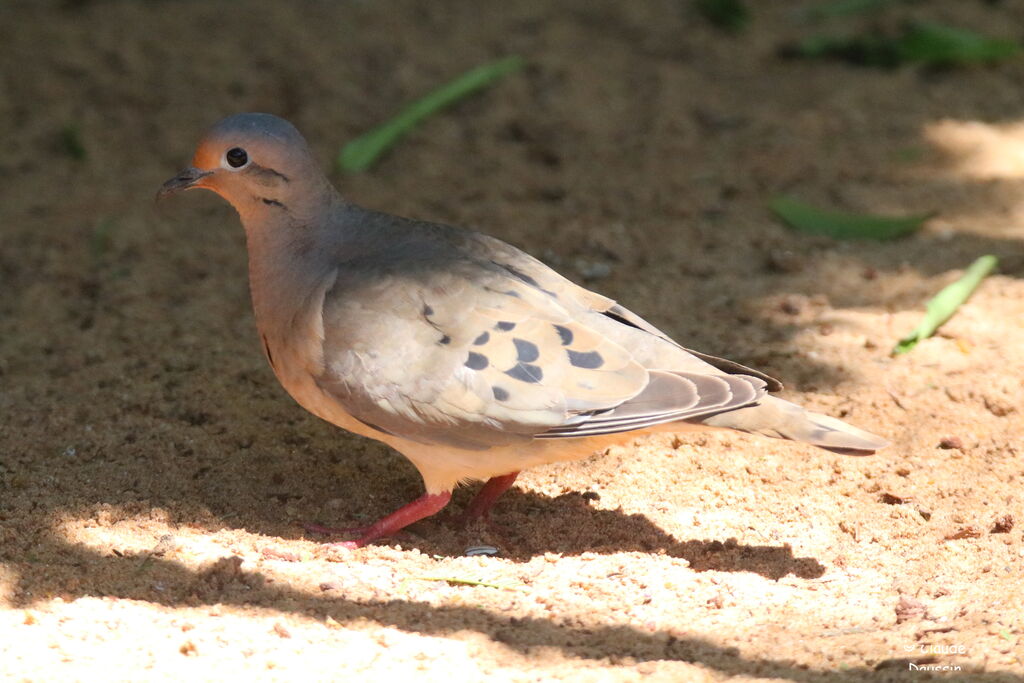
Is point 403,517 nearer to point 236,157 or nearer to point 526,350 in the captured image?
point 526,350

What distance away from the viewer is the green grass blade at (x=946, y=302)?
5.08m

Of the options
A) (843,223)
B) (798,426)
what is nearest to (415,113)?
(843,223)

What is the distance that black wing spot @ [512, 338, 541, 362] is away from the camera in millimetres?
3930

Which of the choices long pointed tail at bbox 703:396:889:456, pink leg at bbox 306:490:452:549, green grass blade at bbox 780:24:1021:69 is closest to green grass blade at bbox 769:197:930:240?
green grass blade at bbox 780:24:1021:69

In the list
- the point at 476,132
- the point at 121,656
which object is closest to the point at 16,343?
the point at 121,656

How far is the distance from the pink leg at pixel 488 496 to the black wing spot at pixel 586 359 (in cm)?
61

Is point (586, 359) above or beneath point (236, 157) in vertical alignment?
beneath

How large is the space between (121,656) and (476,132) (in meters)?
4.35

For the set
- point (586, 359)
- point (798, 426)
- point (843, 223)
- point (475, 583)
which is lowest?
point (475, 583)

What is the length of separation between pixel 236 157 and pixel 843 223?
123 inches

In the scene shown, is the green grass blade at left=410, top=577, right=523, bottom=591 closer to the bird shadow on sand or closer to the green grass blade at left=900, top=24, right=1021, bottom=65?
the bird shadow on sand

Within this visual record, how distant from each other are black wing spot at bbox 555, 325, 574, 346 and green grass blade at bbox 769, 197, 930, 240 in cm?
245

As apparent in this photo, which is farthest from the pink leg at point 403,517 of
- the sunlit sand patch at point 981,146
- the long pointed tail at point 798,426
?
the sunlit sand patch at point 981,146

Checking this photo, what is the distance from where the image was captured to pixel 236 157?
4.27 metres
